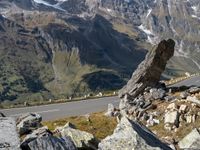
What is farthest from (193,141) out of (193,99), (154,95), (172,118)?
(154,95)

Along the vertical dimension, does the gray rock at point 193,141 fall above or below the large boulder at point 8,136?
below

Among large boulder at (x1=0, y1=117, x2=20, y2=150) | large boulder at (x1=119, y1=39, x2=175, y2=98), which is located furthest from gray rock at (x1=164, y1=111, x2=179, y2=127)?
large boulder at (x1=0, y1=117, x2=20, y2=150)

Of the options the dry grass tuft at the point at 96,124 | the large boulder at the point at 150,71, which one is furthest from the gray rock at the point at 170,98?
the dry grass tuft at the point at 96,124

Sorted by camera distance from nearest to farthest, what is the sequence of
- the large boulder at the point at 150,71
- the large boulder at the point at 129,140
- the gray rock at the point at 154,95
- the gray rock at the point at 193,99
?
1. the large boulder at the point at 129,140
2. the gray rock at the point at 193,99
3. the gray rock at the point at 154,95
4. the large boulder at the point at 150,71

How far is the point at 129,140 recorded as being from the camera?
488 inches

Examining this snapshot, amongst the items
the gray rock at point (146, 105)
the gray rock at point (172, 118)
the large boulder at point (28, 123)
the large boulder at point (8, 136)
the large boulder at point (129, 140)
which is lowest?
the gray rock at point (146, 105)

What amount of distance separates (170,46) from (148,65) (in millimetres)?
4031

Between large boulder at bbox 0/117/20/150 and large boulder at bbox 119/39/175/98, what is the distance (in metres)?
27.5

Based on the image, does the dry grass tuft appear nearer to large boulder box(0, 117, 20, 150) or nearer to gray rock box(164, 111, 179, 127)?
gray rock box(164, 111, 179, 127)

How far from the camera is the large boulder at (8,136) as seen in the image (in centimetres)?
1129

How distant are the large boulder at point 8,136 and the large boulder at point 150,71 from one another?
27502mm

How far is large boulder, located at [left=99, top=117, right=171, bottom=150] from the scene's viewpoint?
480 inches

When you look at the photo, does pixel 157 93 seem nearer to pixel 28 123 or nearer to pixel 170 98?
pixel 170 98

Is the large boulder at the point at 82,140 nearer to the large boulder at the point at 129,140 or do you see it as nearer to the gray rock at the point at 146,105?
the large boulder at the point at 129,140
